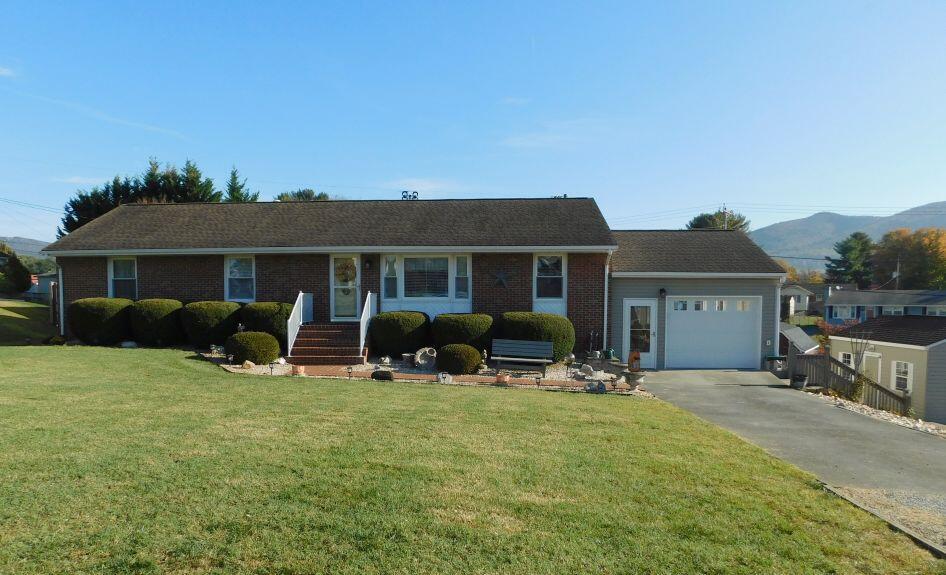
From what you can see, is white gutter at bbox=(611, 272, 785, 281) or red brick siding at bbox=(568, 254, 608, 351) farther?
white gutter at bbox=(611, 272, 785, 281)

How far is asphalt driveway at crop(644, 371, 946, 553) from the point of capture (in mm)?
5815

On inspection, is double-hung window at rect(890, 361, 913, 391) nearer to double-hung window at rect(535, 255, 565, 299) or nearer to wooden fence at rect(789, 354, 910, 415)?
wooden fence at rect(789, 354, 910, 415)

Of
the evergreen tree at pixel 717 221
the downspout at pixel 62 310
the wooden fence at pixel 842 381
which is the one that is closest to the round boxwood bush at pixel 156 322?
the downspout at pixel 62 310

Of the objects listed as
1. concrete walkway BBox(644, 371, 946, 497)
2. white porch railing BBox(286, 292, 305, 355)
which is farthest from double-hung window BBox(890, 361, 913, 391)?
white porch railing BBox(286, 292, 305, 355)

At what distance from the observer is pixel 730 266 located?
1766cm

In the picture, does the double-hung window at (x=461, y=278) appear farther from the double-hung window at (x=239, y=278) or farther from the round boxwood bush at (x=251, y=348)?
the double-hung window at (x=239, y=278)

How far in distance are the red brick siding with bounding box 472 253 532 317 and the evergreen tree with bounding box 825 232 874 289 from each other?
3204 inches

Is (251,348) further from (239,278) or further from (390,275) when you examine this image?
(390,275)

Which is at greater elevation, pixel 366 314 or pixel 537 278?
pixel 537 278

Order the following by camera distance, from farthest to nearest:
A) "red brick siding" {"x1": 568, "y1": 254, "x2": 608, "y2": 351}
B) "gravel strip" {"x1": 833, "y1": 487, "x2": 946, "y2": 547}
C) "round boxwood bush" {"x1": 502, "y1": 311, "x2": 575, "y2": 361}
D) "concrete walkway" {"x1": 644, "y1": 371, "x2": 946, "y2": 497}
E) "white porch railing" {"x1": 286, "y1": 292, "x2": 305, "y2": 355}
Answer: "red brick siding" {"x1": 568, "y1": 254, "x2": 608, "y2": 351} → "round boxwood bush" {"x1": 502, "y1": 311, "x2": 575, "y2": 361} → "white porch railing" {"x1": 286, "y1": 292, "x2": 305, "y2": 355} → "concrete walkway" {"x1": 644, "y1": 371, "x2": 946, "y2": 497} → "gravel strip" {"x1": 833, "y1": 487, "x2": 946, "y2": 547}

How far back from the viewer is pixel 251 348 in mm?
14062

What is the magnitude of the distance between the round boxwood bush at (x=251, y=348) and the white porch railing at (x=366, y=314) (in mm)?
2344

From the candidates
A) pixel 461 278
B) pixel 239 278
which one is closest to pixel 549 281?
pixel 461 278

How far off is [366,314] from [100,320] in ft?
26.6
